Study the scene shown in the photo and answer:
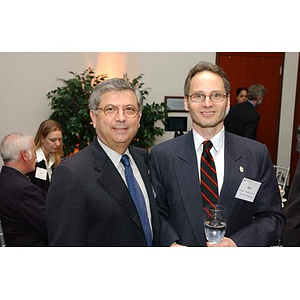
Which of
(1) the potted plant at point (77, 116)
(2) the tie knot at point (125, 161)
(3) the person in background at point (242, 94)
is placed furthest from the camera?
(3) the person in background at point (242, 94)

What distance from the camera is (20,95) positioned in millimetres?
6254

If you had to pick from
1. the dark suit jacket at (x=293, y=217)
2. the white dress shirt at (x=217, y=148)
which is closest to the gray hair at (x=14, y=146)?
the white dress shirt at (x=217, y=148)

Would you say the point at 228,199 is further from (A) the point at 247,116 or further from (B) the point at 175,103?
(B) the point at 175,103

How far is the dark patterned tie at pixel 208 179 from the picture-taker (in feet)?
5.94

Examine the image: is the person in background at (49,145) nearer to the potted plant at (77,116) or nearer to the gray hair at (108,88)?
the potted plant at (77,116)

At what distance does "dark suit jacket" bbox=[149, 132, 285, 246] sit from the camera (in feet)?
5.89

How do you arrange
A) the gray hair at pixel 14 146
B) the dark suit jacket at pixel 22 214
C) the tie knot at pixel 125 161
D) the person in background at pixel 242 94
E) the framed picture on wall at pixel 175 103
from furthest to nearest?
the framed picture on wall at pixel 175 103 → the person in background at pixel 242 94 → the gray hair at pixel 14 146 → the dark suit jacket at pixel 22 214 → the tie knot at pixel 125 161

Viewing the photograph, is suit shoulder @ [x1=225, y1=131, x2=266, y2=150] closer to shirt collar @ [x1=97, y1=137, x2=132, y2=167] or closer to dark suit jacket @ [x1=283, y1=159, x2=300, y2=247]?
dark suit jacket @ [x1=283, y1=159, x2=300, y2=247]

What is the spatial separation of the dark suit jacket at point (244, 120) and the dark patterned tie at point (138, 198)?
5328 millimetres

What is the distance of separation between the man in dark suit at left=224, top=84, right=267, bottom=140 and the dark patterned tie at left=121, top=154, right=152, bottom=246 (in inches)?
210

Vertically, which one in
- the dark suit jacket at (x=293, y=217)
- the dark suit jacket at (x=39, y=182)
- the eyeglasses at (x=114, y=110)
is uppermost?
the eyeglasses at (x=114, y=110)

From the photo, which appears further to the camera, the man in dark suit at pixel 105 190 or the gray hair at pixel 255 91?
the gray hair at pixel 255 91

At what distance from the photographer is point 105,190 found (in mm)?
1660

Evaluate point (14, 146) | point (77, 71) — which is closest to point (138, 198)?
point (14, 146)
